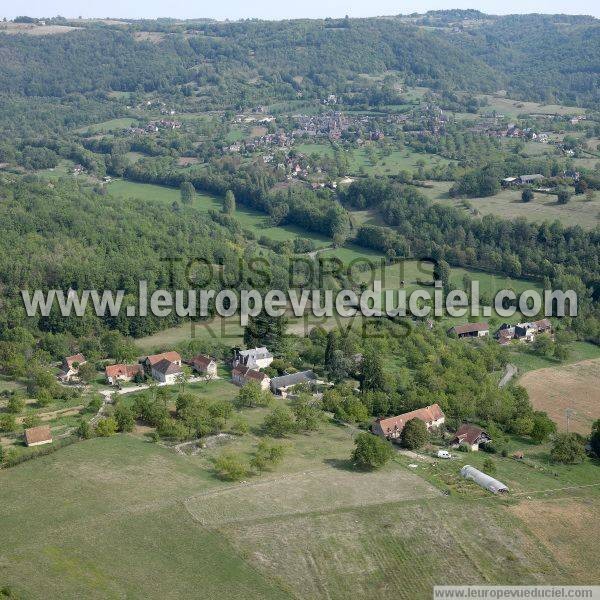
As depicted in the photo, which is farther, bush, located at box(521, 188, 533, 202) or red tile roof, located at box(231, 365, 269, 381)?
bush, located at box(521, 188, 533, 202)

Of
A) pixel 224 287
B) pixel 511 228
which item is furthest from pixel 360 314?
pixel 511 228

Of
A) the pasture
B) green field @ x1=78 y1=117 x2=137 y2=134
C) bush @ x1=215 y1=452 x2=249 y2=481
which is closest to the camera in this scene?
bush @ x1=215 y1=452 x2=249 y2=481

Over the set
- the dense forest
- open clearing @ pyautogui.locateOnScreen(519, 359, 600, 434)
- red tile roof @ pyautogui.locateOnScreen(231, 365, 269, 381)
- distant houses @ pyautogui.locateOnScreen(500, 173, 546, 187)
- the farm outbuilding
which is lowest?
open clearing @ pyautogui.locateOnScreen(519, 359, 600, 434)

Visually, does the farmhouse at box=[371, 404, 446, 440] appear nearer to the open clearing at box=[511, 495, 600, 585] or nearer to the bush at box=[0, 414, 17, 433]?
the open clearing at box=[511, 495, 600, 585]

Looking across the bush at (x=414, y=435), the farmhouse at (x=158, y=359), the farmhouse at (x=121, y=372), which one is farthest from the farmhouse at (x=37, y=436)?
the bush at (x=414, y=435)

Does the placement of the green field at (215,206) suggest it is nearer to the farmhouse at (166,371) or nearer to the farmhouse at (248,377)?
the farmhouse at (248,377)

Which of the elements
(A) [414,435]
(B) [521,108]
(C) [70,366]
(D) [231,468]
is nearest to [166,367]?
(C) [70,366]

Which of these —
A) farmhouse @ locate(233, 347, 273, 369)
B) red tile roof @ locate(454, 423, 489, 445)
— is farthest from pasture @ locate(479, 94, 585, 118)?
red tile roof @ locate(454, 423, 489, 445)

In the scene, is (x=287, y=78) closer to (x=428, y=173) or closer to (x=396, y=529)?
(x=428, y=173)
